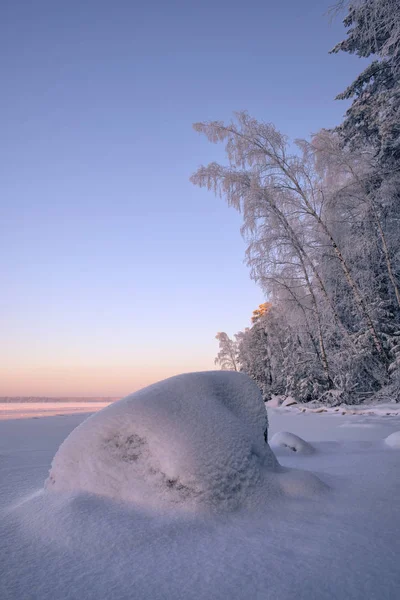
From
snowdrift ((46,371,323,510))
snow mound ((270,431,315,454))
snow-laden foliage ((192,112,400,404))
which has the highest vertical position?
snow-laden foliage ((192,112,400,404))

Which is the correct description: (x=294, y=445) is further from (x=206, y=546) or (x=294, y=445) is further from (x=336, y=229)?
(x=336, y=229)

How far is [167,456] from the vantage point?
1795 mm

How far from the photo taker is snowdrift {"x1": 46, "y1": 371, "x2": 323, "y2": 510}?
5.72 feet

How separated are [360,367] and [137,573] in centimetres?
961

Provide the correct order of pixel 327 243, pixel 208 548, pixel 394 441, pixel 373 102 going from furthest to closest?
pixel 327 243 < pixel 373 102 < pixel 394 441 < pixel 208 548

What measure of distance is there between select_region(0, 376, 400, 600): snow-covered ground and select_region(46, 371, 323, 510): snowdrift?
31 mm

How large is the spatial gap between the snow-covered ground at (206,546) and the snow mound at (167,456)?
32 millimetres

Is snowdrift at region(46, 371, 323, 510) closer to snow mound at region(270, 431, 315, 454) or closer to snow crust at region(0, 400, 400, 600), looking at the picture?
snow crust at region(0, 400, 400, 600)

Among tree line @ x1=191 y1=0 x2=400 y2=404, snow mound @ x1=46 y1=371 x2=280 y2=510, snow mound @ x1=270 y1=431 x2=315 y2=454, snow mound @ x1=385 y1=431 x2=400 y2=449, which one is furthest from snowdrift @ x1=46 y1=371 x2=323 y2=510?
tree line @ x1=191 y1=0 x2=400 y2=404

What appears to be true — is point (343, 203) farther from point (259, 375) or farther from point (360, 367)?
point (259, 375)

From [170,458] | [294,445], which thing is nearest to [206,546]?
[170,458]

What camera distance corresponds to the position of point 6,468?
10.6ft

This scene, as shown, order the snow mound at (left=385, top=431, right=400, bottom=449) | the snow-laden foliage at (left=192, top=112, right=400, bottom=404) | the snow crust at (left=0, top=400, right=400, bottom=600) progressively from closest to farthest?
the snow crust at (left=0, top=400, right=400, bottom=600)
the snow mound at (left=385, top=431, right=400, bottom=449)
the snow-laden foliage at (left=192, top=112, right=400, bottom=404)

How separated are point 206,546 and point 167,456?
49 cm
